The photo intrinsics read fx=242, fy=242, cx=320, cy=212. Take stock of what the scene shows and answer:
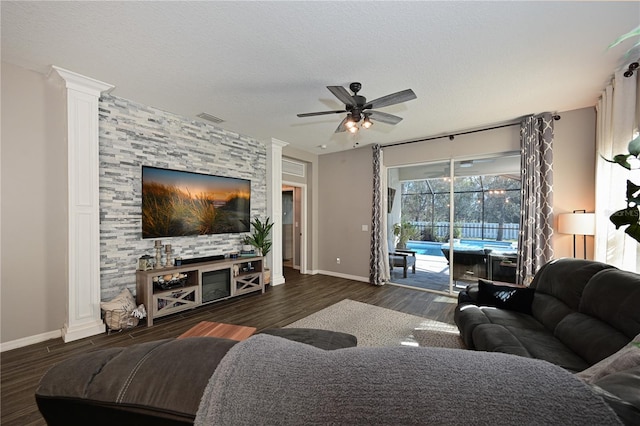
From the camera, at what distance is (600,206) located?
294 centimetres

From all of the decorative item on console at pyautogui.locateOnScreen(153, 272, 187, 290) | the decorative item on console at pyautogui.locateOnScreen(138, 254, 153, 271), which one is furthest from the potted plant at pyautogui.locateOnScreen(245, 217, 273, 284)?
the decorative item on console at pyautogui.locateOnScreen(138, 254, 153, 271)

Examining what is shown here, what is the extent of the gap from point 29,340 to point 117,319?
0.76 m

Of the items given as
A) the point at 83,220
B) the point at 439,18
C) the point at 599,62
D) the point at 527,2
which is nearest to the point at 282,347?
the point at 439,18

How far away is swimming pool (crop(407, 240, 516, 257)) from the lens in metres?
4.10

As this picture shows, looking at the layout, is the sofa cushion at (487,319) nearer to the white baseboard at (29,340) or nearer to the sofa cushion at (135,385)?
the sofa cushion at (135,385)

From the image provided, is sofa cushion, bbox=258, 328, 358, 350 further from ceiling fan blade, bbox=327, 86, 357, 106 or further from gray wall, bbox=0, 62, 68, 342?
gray wall, bbox=0, 62, 68, 342

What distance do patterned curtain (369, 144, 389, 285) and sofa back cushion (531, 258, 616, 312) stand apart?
2.73 metres

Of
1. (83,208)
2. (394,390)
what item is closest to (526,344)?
(394,390)

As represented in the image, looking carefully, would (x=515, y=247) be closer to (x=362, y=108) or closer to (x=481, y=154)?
(x=481, y=154)

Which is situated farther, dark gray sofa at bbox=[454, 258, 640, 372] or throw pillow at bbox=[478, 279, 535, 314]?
throw pillow at bbox=[478, 279, 535, 314]

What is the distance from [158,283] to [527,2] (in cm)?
464

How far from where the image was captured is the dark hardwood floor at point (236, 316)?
189cm

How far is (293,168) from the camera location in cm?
573

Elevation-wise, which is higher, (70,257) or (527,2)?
(527,2)
